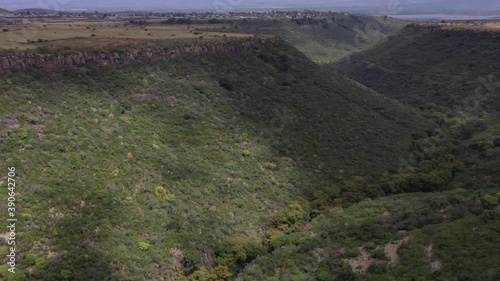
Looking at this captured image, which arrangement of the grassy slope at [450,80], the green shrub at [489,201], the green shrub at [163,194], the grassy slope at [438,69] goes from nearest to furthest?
the green shrub at [489,201]
the green shrub at [163,194]
the grassy slope at [450,80]
the grassy slope at [438,69]

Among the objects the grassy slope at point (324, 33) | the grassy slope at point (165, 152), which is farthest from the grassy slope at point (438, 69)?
the grassy slope at point (165, 152)

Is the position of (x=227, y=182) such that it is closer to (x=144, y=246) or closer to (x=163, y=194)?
(x=163, y=194)

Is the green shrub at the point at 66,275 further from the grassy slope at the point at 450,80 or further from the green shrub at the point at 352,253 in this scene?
the grassy slope at the point at 450,80

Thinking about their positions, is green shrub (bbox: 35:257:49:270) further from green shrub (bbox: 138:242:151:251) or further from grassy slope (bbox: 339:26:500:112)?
grassy slope (bbox: 339:26:500:112)

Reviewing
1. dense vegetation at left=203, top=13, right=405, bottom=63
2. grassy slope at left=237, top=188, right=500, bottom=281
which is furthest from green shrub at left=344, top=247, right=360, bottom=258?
dense vegetation at left=203, top=13, right=405, bottom=63

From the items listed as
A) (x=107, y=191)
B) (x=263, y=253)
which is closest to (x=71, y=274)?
(x=107, y=191)

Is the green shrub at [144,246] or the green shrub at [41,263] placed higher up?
the green shrub at [41,263]
